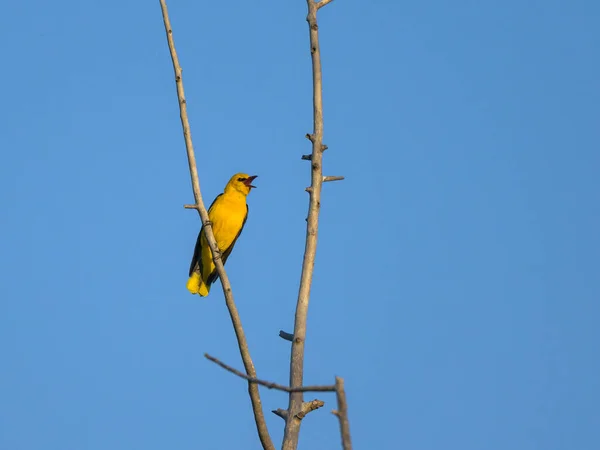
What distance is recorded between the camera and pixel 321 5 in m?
5.88

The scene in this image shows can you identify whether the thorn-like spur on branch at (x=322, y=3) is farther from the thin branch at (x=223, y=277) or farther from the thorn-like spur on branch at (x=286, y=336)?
the thorn-like spur on branch at (x=286, y=336)

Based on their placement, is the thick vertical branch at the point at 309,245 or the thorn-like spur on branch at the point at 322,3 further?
the thorn-like spur on branch at the point at 322,3

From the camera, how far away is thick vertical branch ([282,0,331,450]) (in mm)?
4969

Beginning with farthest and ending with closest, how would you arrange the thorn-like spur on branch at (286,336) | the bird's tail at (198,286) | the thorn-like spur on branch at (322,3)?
the bird's tail at (198,286) → the thorn-like spur on branch at (322,3) → the thorn-like spur on branch at (286,336)

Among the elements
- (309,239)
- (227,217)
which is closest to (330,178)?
(309,239)

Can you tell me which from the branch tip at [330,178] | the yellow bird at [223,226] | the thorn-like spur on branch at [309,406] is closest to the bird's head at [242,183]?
the yellow bird at [223,226]

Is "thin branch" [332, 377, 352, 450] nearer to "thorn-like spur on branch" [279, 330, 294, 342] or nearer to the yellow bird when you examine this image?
"thorn-like spur on branch" [279, 330, 294, 342]

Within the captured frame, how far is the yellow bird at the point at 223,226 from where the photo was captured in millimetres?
9953

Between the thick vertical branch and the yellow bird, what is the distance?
447 centimetres

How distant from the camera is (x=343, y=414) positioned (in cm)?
241

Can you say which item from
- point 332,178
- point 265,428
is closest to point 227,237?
point 332,178

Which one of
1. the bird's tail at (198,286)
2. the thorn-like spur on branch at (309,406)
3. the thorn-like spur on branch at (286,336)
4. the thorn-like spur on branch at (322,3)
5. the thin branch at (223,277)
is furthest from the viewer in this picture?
the bird's tail at (198,286)

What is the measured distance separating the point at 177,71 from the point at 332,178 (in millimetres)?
1239

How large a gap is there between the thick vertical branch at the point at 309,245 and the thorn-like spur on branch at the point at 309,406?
3 cm
